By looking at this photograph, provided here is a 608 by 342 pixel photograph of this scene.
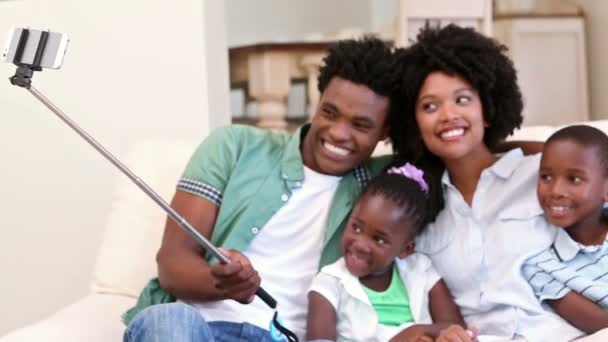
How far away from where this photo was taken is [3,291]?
8.26ft

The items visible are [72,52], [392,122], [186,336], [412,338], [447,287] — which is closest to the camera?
[186,336]

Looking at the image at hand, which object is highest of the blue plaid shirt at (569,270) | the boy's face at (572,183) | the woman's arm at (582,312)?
the boy's face at (572,183)

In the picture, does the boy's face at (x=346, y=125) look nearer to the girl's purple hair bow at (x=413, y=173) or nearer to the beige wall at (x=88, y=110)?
the girl's purple hair bow at (x=413, y=173)

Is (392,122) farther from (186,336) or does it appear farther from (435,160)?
(186,336)

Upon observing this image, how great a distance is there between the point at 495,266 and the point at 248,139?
54 centimetres

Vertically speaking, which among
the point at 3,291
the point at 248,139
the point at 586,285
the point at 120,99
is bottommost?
the point at 3,291

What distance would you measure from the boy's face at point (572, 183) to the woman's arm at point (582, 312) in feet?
0.44

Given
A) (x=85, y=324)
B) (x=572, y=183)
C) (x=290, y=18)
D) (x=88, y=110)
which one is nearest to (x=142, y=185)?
(x=85, y=324)

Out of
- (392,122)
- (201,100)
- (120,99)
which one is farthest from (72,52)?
(392,122)

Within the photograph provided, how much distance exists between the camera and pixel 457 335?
144 centimetres

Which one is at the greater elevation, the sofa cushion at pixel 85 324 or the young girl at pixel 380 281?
the young girl at pixel 380 281

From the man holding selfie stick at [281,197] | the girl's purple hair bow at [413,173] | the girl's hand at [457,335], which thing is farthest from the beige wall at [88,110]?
the girl's hand at [457,335]

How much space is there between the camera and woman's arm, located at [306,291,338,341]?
1553mm

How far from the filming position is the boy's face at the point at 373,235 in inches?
63.6
